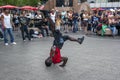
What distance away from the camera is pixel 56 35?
10.2 metres

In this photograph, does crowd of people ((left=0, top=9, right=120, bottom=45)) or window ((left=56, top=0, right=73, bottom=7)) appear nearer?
crowd of people ((left=0, top=9, right=120, bottom=45))

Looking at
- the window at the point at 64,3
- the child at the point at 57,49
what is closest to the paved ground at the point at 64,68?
the child at the point at 57,49

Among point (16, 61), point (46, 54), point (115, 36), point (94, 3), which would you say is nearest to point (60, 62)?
point (16, 61)

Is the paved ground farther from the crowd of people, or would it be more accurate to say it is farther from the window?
the window

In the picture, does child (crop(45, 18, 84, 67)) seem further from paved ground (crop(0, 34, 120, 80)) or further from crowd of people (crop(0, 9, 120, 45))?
crowd of people (crop(0, 9, 120, 45))

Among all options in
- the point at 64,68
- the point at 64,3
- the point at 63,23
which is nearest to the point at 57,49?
the point at 64,68

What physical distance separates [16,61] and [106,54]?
3.55 metres

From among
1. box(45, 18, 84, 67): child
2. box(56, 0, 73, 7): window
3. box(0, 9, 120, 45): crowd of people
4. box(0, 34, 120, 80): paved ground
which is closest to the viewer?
box(0, 34, 120, 80): paved ground

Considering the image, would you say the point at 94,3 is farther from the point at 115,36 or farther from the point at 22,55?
the point at 22,55

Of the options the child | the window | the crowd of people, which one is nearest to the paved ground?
the child

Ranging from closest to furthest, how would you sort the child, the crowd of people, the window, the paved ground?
the paved ground, the child, the crowd of people, the window

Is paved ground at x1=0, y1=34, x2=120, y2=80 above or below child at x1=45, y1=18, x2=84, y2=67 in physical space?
below

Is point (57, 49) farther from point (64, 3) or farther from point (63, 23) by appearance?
point (64, 3)

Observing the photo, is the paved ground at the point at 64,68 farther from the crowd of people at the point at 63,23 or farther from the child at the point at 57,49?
the crowd of people at the point at 63,23
